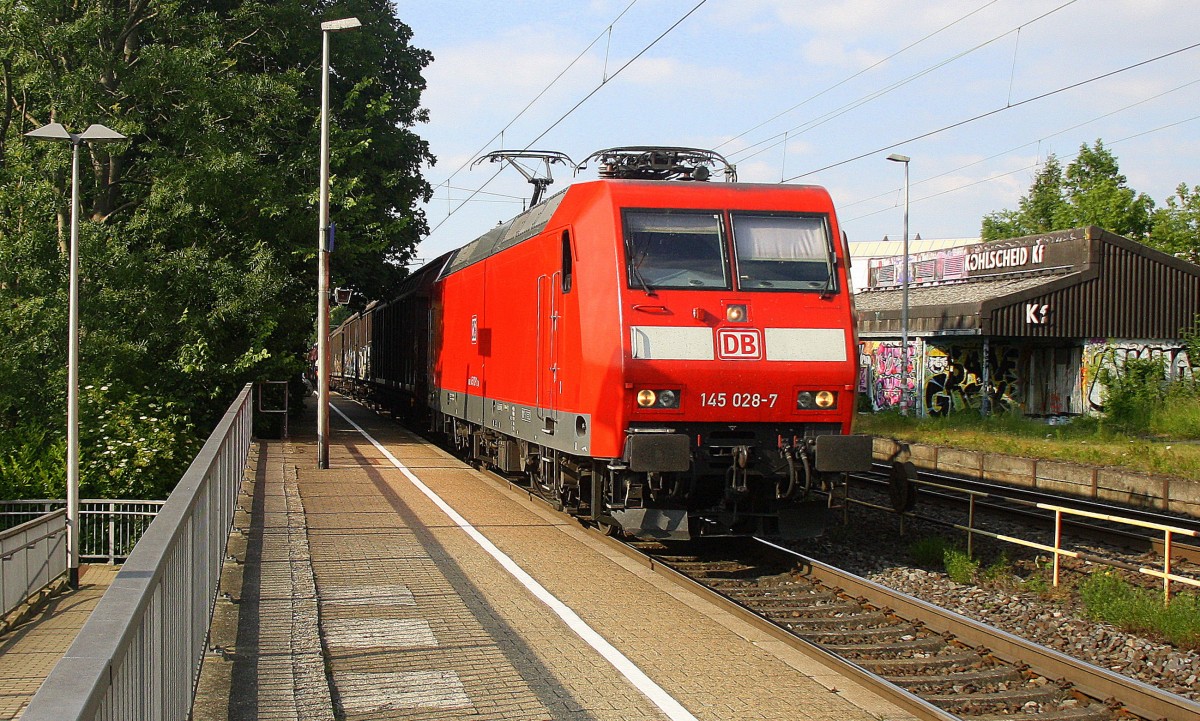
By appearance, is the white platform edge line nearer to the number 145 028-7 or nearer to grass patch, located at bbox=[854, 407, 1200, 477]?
the number 145 028-7

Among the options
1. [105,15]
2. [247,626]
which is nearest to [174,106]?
[105,15]

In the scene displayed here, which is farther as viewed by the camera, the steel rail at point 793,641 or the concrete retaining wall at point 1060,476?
the concrete retaining wall at point 1060,476

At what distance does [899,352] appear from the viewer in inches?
Result: 1316

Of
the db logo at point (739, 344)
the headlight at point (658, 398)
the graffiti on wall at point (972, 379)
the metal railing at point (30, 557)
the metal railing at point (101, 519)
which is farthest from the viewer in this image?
the graffiti on wall at point (972, 379)

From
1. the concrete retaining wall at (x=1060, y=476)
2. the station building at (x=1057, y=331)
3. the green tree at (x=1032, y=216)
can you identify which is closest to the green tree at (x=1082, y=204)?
Answer: the green tree at (x=1032, y=216)

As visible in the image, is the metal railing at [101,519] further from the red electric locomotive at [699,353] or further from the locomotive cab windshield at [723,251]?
the locomotive cab windshield at [723,251]

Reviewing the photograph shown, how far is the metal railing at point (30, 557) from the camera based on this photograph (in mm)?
17891

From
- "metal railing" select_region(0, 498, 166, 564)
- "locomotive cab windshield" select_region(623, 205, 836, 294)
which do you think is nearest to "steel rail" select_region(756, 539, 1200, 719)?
"locomotive cab windshield" select_region(623, 205, 836, 294)

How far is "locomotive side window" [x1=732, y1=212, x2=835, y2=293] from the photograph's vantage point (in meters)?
10.3

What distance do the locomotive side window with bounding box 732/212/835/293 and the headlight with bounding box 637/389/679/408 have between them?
126cm

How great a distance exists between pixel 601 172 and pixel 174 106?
14386 mm

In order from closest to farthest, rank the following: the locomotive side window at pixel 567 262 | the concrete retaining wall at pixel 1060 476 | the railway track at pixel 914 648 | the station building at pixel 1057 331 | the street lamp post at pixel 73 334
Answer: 1. the railway track at pixel 914 648
2. the locomotive side window at pixel 567 262
3. the concrete retaining wall at pixel 1060 476
4. the street lamp post at pixel 73 334
5. the station building at pixel 1057 331

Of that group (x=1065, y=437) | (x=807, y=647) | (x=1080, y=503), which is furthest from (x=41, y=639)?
(x=1065, y=437)

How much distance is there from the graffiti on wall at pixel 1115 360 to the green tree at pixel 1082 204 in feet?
79.2
